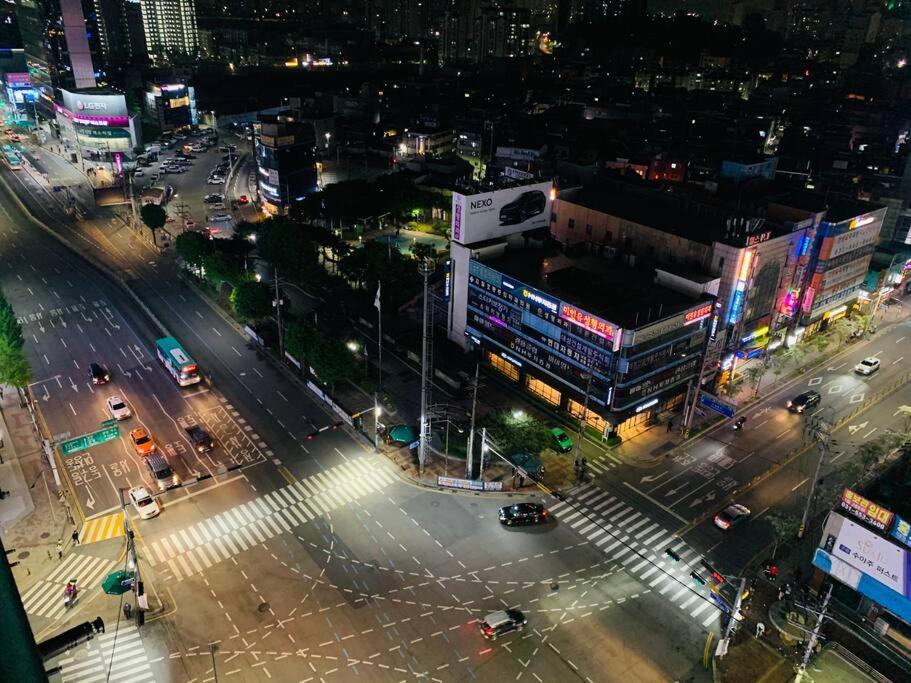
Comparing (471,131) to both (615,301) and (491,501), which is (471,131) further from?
(491,501)

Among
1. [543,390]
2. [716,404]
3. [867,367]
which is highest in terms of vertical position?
[716,404]

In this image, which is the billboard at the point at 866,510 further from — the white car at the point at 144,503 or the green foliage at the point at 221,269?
the green foliage at the point at 221,269

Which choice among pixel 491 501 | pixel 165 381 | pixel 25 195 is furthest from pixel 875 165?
pixel 25 195

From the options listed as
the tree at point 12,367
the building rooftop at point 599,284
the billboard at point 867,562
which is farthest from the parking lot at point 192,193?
the billboard at point 867,562

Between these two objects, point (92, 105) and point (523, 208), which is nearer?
point (523, 208)

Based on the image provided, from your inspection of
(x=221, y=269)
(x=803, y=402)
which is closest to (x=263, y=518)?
(x=221, y=269)

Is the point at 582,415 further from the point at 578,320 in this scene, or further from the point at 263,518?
the point at 263,518

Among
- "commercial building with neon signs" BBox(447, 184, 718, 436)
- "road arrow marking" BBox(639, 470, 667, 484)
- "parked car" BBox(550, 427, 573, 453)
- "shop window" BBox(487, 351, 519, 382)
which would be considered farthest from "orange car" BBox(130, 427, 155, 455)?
"road arrow marking" BBox(639, 470, 667, 484)
